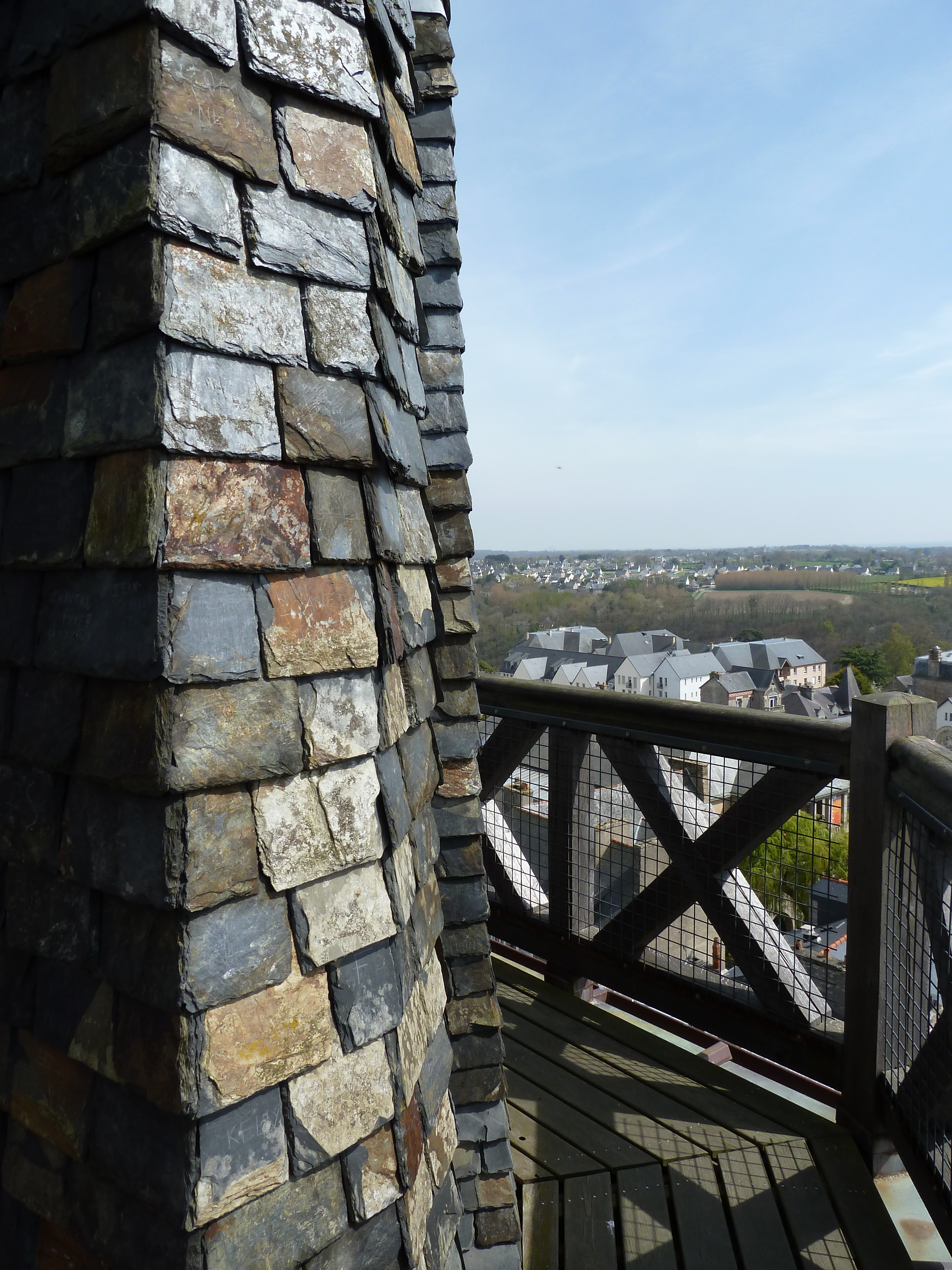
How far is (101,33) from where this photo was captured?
31.7 inches

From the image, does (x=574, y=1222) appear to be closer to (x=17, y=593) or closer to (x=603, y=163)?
(x=17, y=593)

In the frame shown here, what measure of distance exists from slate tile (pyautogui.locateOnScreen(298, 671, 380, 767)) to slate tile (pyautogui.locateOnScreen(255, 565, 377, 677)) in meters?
0.02

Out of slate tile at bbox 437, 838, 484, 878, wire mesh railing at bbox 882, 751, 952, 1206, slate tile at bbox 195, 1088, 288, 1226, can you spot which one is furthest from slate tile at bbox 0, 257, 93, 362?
wire mesh railing at bbox 882, 751, 952, 1206

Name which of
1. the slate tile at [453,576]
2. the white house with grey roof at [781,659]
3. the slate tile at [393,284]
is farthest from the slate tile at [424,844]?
the white house with grey roof at [781,659]

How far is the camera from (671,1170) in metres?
1.90

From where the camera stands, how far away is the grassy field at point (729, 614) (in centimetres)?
420

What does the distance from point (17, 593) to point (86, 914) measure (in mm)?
409

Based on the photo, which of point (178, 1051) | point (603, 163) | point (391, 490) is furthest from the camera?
point (603, 163)

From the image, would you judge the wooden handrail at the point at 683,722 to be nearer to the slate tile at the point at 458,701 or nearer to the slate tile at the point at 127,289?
the slate tile at the point at 458,701

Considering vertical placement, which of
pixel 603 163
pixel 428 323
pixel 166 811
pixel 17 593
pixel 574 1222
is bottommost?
pixel 574 1222

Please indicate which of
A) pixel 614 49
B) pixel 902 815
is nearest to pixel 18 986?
pixel 902 815

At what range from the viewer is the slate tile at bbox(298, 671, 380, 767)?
880mm

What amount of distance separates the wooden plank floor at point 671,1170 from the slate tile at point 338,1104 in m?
1.17

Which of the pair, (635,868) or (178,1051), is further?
(635,868)
